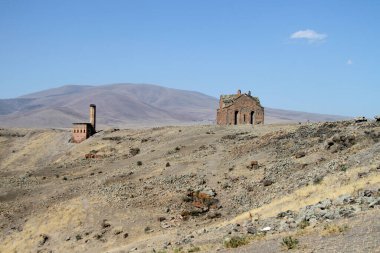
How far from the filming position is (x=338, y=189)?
946 inches

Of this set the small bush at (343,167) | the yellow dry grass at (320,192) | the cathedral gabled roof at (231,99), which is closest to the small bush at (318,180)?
the yellow dry grass at (320,192)

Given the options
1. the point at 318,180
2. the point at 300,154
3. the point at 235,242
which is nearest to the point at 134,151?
the point at 300,154

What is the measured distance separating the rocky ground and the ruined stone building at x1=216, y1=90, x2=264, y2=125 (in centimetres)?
864

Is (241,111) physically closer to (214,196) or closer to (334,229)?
(214,196)

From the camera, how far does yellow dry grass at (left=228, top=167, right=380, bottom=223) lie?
76.1ft

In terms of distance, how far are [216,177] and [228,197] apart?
4057mm

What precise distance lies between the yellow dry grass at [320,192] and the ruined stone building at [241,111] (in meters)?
34.9

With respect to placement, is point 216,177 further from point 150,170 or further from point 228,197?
point 150,170

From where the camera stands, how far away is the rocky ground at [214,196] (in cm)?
1781

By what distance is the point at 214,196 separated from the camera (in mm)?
33312

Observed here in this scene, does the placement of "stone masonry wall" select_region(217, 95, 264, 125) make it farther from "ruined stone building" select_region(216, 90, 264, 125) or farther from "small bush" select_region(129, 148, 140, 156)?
"small bush" select_region(129, 148, 140, 156)

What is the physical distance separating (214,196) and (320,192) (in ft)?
31.5

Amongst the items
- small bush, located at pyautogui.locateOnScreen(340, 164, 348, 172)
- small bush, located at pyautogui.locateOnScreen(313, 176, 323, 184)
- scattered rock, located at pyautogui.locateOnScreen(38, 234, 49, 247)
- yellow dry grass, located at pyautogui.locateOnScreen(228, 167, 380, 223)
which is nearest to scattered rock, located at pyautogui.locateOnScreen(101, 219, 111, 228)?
scattered rock, located at pyautogui.locateOnScreen(38, 234, 49, 247)

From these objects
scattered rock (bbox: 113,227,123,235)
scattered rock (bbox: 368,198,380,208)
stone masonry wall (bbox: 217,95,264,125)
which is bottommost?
scattered rock (bbox: 113,227,123,235)
